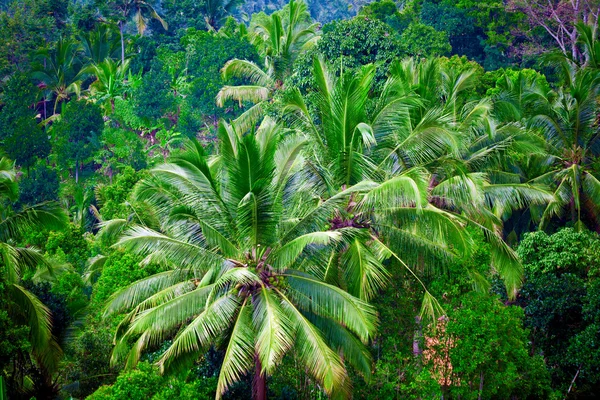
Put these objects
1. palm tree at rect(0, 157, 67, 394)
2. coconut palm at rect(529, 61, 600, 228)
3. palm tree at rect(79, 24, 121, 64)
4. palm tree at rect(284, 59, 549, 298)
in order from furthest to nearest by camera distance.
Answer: palm tree at rect(79, 24, 121, 64) < coconut palm at rect(529, 61, 600, 228) < palm tree at rect(0, 157, 67, 394) < palm tree at rect(284, 59, 549, 298)

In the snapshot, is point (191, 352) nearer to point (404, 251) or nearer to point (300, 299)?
point (300, 299)

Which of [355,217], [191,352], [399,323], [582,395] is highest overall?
[355,217]

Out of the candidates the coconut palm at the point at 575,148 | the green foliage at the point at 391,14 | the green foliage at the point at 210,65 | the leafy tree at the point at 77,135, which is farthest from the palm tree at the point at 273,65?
the green foliage at the point at 391,14

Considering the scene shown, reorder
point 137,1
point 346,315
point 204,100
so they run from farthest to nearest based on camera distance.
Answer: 1. point 137,1
2. point 204,100
3. point 346,315

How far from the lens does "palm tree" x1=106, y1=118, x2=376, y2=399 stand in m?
12.8

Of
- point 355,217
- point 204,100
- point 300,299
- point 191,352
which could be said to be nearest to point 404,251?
point 355,217

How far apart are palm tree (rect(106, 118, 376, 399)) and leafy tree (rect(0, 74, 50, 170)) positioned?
2761 centimetres

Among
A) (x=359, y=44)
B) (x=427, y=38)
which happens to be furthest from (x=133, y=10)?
(x=359, y=44)

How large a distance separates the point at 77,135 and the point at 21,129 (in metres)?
2.65

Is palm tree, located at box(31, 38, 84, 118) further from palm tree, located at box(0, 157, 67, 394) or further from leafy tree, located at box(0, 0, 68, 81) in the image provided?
palm tree, located at box(0, 157, 67, 394)

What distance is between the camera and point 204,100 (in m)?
42.2

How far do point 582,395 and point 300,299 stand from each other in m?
8.16

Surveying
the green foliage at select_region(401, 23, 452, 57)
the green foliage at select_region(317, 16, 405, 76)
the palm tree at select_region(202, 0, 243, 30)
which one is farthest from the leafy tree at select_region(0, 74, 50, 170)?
the green foliage at select_region(401, 23, 452, 57)

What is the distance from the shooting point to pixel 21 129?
132 ft
